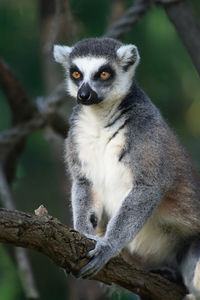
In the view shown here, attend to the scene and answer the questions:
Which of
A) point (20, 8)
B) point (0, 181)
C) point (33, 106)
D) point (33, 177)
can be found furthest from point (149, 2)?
point (33, 177)

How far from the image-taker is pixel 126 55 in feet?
18.6

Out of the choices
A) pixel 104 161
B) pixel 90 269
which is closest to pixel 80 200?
pixel 104 161

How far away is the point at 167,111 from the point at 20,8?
9.26 feet

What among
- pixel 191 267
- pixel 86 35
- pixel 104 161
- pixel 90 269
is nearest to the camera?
pixel 90 269

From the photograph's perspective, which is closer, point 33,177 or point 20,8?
point 20,8

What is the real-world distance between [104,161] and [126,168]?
0.23m

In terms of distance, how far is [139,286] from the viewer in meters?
4.94

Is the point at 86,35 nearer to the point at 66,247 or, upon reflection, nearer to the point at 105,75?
the point at 105,75

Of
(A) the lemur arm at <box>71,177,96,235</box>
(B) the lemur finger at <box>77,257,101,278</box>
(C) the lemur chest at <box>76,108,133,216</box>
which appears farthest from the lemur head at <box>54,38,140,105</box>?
(B) the lemur finger at <box>77,257,101,278</box>

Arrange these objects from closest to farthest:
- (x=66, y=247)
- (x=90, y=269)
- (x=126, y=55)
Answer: (x=66, y=247) < (x=90, y=269) < (x=126, y=55)

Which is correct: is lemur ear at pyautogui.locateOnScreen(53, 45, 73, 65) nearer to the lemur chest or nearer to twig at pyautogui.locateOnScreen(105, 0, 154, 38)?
the lemur chest

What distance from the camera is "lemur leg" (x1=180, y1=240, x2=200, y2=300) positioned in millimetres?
5390

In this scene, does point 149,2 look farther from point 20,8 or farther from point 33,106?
point 20,8

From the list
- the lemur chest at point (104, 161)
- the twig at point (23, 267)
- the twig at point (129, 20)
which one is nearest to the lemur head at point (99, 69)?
the lemur chest at point (104, 161)
